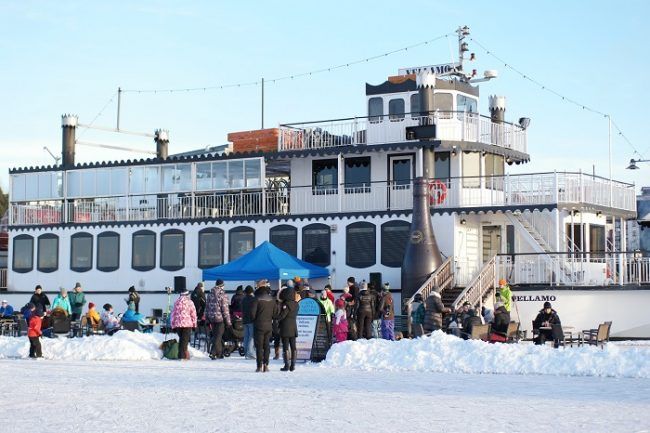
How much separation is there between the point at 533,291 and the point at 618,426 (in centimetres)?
1574

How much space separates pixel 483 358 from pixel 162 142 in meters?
23.2

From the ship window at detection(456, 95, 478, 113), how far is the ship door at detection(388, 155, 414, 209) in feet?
8.18

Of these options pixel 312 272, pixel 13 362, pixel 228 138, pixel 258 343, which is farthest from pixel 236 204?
pixel 258 343

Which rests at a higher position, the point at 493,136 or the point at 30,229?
the point at 493,136

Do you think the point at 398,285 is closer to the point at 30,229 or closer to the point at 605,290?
the point at 605,290

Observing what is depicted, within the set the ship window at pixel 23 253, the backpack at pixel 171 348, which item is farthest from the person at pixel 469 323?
the ship window at pixel 23 253

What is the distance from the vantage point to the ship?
27.3m

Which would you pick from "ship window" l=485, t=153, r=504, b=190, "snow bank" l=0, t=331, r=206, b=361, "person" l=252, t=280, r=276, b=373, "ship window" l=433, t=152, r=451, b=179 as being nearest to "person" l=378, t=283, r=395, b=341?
"snow bank" l=0, t=331, r=206, b=361

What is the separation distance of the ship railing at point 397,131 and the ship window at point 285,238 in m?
2.45

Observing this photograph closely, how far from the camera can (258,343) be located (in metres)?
17.9

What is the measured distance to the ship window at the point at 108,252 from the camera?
3462 cm

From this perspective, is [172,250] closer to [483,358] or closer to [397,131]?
[397,131]

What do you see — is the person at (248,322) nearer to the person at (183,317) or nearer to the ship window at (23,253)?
the person at (183,317)

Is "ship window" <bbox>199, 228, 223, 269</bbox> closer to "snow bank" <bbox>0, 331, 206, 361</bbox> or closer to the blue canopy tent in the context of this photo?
the blue canopy tent
